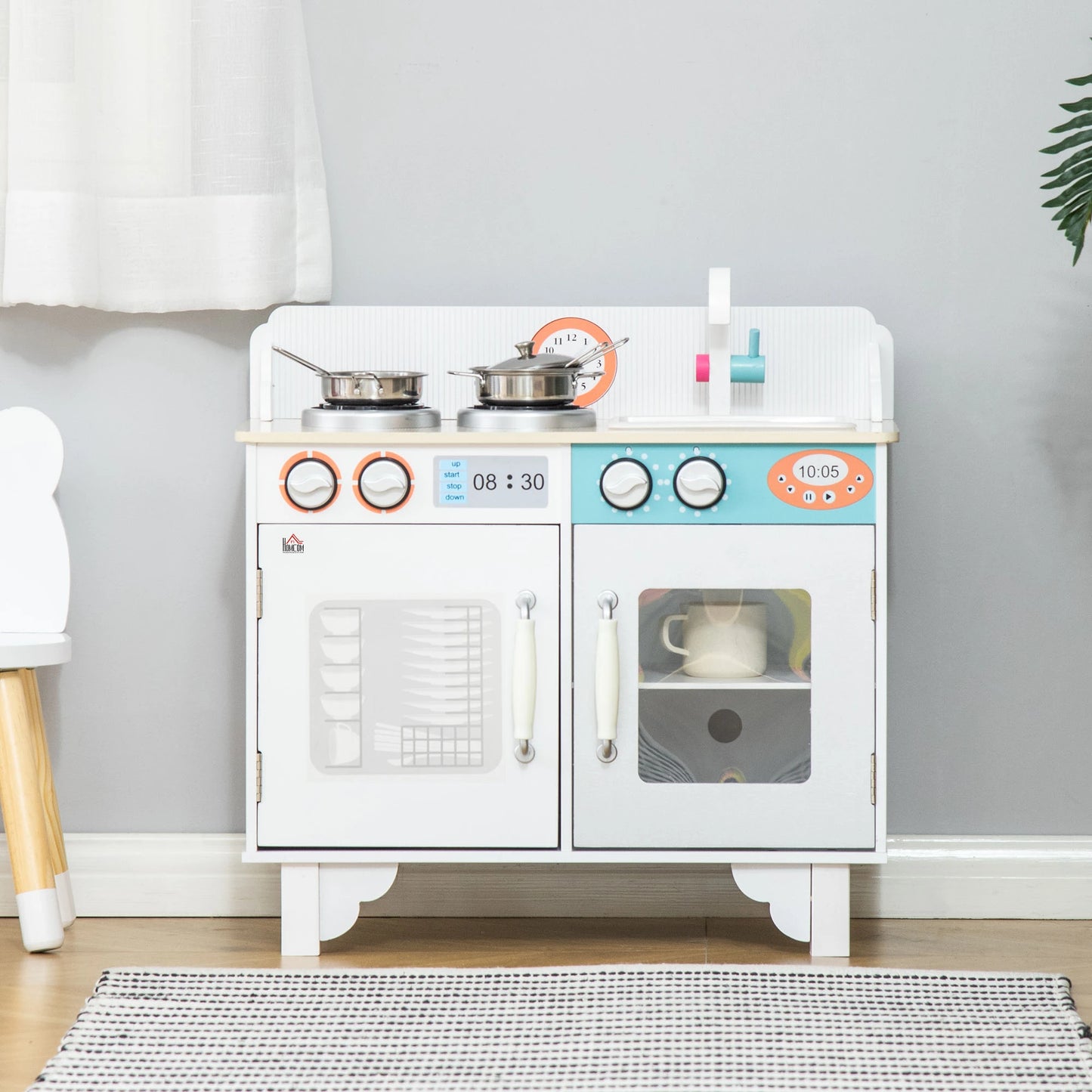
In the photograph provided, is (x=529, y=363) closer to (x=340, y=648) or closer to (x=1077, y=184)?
(x=340, y=648)

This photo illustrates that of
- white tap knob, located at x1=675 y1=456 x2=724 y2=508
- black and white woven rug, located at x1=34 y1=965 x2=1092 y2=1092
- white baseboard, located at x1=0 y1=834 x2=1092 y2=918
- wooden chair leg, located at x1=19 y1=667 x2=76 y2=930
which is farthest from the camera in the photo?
white baseboard, located at x1=0 y1=834 x2=1092 y2=918

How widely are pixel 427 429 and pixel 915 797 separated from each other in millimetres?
1010

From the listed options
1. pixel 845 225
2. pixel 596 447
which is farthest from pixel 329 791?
pixel 845 225

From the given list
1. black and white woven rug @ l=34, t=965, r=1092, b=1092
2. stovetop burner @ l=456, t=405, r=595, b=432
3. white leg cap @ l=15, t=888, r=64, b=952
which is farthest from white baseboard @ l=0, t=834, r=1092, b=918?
stovetop burner @ l=456, t=405, r=595, b=432

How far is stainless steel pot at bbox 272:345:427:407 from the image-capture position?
1776 mm

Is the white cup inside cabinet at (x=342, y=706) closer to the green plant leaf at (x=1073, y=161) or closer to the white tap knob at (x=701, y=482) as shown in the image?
the white tap knob at (x=701, y=482)

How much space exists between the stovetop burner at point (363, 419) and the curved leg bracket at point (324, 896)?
23.9 inches

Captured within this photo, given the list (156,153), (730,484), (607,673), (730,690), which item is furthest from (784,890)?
(156,153)

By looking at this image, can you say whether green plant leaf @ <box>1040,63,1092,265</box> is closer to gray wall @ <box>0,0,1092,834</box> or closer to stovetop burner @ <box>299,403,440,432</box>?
gray wall @ <box>0,0,1092,834</box>

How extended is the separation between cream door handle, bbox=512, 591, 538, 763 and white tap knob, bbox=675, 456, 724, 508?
0.26 m

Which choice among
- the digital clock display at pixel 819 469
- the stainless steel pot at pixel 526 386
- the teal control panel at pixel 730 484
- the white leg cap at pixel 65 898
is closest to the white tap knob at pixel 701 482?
the teal control panel at pixel 730 484

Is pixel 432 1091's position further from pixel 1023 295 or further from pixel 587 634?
pixel 1023 295

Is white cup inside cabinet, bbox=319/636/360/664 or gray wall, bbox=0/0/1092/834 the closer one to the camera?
white cup inside cabinet, bbox=319/636/360/664

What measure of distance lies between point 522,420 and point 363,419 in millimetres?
215
